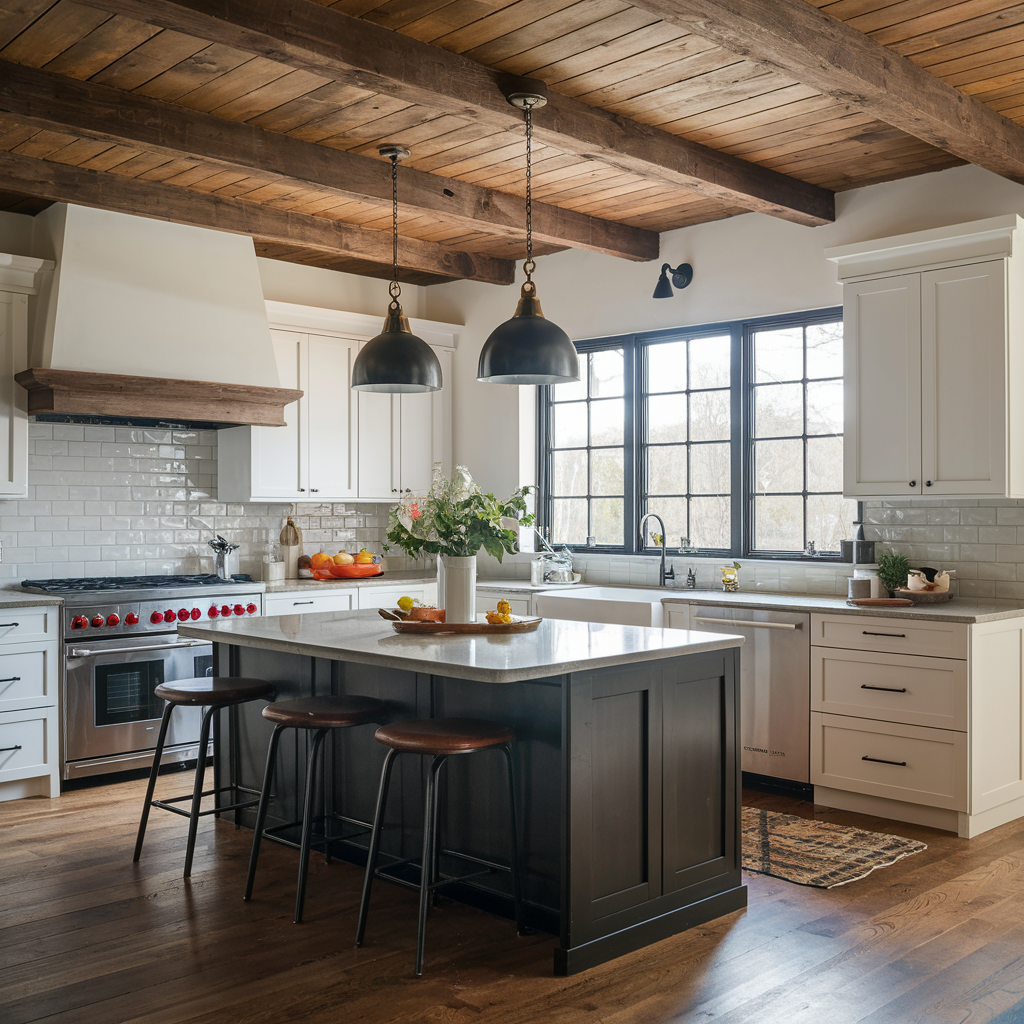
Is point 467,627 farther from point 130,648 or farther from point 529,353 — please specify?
point 130,648

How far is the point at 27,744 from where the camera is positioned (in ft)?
16.4

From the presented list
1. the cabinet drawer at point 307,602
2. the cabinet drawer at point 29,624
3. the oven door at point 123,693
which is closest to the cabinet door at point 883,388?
the cabinet drawer at point 307,602

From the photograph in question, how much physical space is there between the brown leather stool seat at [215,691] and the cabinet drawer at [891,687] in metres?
2.47

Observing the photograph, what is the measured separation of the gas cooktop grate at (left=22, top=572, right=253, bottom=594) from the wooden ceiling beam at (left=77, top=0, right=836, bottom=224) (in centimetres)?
297

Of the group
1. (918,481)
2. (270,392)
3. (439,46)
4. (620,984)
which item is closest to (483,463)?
(270,392)

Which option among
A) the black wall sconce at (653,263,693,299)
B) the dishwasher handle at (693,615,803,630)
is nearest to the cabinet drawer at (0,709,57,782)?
the dishwasher handle at (693,615,803,630)

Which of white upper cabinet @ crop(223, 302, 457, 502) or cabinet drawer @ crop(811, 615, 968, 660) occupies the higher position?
white upper cabinet @ crop(223, 302, 457, 502)

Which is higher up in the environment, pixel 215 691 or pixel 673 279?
pixel 673 279

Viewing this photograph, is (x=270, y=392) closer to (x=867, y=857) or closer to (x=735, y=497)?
(x=735, y=497)

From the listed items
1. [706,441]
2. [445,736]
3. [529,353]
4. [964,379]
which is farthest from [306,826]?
[706,441]

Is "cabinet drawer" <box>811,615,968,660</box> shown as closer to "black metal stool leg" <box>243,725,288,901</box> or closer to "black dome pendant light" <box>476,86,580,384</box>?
"black dome pendant light" <box>476,86,580,384</box>

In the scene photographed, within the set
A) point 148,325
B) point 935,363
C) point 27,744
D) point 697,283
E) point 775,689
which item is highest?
point 697,283

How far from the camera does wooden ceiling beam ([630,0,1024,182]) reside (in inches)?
120

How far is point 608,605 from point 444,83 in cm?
289
